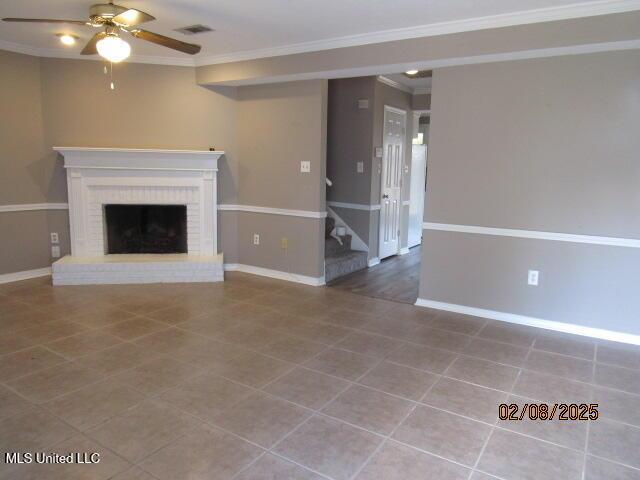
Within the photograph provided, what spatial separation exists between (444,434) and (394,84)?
4.94 meters

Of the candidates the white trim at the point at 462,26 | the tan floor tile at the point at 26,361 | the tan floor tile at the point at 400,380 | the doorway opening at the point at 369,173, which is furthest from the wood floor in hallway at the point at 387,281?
the tan floor tile at the point at 26,361

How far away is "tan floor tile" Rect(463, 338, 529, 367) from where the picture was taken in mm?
3236

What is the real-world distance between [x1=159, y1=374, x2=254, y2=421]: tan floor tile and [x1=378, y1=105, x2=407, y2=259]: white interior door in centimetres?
380

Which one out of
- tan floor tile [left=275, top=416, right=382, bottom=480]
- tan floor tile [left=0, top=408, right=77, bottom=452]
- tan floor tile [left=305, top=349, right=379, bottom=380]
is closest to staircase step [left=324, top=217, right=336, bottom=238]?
tan floor tile [left=305, top=349, right=379, bottom=380]

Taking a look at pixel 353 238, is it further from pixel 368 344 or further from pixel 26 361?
pixel 26 361

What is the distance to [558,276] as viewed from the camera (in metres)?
3.73

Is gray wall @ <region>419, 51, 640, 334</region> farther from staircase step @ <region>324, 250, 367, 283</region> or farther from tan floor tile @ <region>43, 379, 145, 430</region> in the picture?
tan floor tile @ <region>43, 379, 145, 430</region>

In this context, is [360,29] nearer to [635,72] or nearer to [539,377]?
[635,72]

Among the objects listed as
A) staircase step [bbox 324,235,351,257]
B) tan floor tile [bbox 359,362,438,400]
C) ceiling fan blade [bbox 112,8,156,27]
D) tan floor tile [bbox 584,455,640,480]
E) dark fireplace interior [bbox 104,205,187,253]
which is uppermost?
ceiling fan blade [bbox 112,8,156,27]

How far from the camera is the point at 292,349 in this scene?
3.34m

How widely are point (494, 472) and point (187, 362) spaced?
1.98 meters

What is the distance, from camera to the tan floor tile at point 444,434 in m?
2.20

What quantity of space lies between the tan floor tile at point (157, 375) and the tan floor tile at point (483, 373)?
171 cm

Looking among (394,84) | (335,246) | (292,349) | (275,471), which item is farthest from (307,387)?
(394,84)
